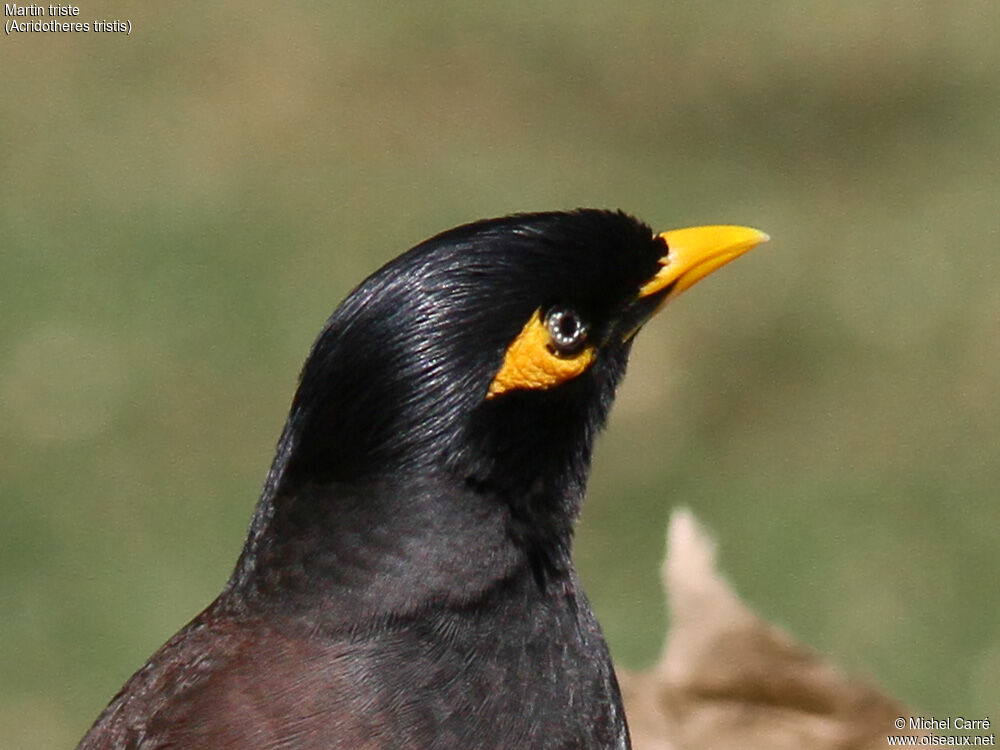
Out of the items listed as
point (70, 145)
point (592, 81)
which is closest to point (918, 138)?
point (592, 81)

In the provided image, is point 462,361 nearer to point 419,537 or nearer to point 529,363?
point 529,363

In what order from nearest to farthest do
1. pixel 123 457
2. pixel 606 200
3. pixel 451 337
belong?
pixel 451 337 < pixel 123 457 < pixel 606 200

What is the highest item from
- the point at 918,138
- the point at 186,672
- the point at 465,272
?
the point at 918,138

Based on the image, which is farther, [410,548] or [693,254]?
[693,254]

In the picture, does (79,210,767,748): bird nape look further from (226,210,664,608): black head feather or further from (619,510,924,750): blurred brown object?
(619,510,924,750): blurred brown object

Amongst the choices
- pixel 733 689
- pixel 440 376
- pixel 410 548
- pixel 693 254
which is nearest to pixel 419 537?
pixel 410 548

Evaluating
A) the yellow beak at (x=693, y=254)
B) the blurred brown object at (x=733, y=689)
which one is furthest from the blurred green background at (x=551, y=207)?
the yellow beak at (x=693, y=254)

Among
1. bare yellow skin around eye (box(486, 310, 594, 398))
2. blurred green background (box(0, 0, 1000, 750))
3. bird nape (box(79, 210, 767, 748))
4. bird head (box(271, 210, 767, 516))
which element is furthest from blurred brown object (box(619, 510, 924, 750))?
blurred green background (box(0, 0, 1000, 750))

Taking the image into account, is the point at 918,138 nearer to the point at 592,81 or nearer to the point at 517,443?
the point at 592,81
